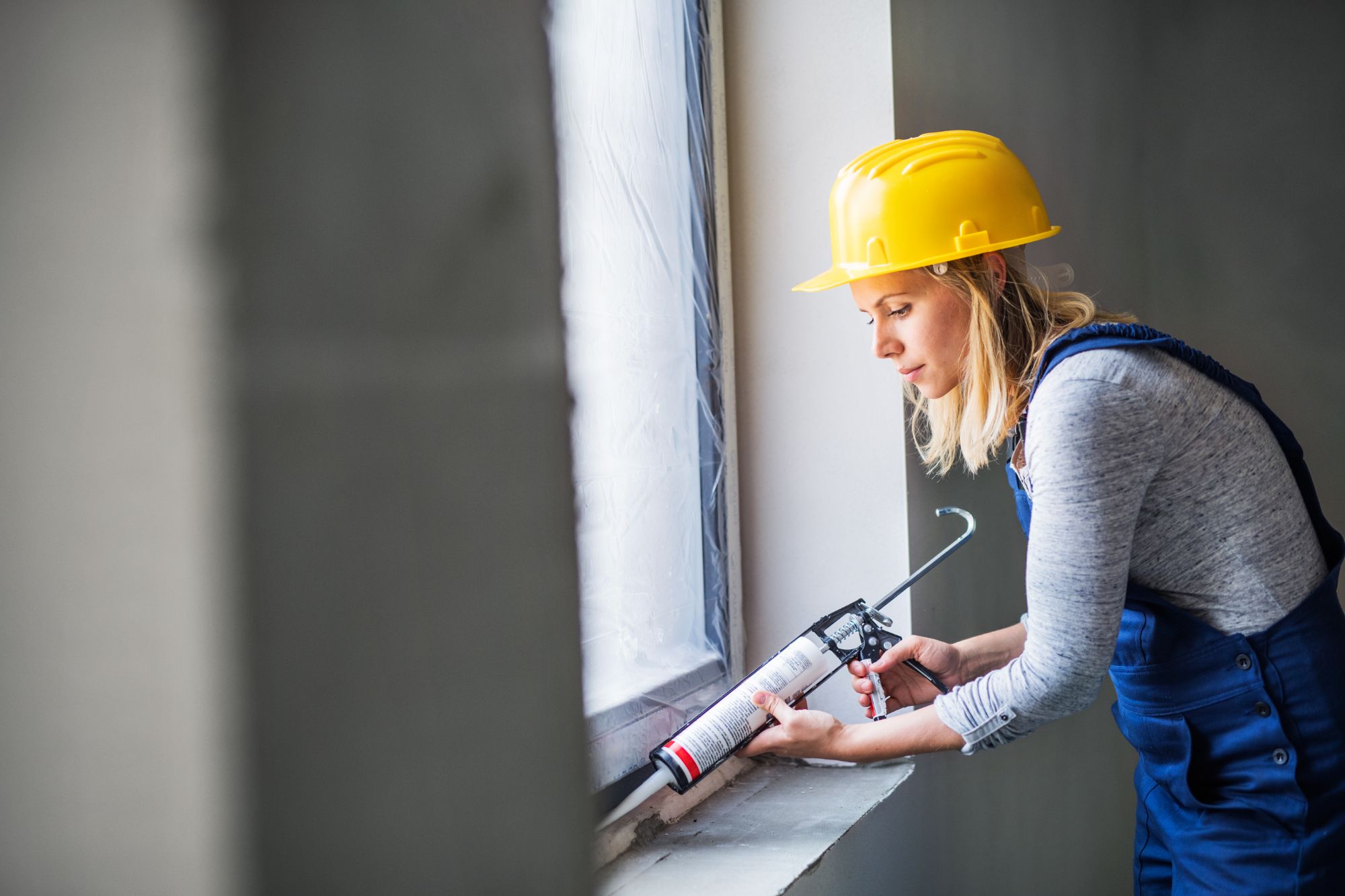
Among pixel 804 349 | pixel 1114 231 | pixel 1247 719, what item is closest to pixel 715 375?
pixel 804 349

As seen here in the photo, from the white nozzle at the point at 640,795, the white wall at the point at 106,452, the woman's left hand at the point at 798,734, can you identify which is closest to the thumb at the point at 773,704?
the woman's left hand at the point at 798,734

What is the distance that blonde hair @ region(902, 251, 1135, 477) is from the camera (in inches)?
40.9

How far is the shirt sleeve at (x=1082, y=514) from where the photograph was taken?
2.80 ft

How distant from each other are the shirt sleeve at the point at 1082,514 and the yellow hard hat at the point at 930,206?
24cm

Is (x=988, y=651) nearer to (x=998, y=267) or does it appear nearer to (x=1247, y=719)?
(x=1247, y=719)

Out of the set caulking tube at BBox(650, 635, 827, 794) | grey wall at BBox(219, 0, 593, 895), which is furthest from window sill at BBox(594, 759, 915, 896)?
grey wall at BBox(219, 0, 593, 895)

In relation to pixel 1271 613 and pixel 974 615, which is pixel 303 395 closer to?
pixel 1271 613

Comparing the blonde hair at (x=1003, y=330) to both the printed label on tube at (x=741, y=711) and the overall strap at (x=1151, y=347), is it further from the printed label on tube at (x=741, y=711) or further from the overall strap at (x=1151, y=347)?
the printed label on tube at (x=741, y=711)

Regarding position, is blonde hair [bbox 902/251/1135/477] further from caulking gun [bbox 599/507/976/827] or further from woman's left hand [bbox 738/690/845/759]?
woman's left hand [bbox 738/690/845/759]

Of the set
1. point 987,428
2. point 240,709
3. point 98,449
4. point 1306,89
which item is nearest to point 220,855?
point 240,709

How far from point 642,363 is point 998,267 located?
0.45 m

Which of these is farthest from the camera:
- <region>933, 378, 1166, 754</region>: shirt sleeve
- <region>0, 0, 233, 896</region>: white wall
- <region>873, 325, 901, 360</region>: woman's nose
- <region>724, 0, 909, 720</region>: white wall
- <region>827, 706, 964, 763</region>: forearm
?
<region>724, 0, 909, 720</region>: white wall

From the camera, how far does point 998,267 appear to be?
107 cm

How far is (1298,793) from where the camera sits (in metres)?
0.94
